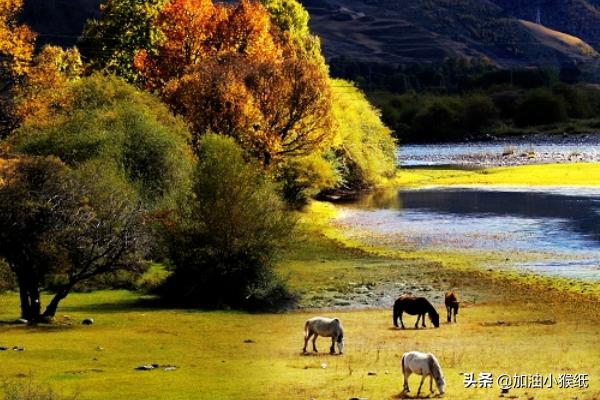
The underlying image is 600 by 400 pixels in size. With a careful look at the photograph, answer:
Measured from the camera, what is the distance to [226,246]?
44.3 m

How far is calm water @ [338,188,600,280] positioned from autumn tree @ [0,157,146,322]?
22127 millimetres

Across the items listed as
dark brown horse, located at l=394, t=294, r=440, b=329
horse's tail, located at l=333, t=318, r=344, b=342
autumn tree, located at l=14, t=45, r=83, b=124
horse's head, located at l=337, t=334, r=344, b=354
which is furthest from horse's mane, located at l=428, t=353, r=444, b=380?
autumn tree, located at l=14, t=45, r=83, b=124

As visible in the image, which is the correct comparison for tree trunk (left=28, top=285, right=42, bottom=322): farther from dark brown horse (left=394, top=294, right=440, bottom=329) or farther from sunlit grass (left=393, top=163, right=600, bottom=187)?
sunlit grass (left=393, top=163, right=600, bottom=187)

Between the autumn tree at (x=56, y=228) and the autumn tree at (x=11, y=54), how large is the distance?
1478 cm

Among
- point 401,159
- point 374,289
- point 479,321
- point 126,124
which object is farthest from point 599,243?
point 401,159

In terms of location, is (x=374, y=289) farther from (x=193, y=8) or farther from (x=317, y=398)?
(x=193, y=8)

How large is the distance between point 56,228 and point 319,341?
34.2 feet

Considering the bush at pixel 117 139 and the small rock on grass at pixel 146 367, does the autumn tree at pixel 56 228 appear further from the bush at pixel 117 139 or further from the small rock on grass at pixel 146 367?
the small rock on grass at pixel 146 367

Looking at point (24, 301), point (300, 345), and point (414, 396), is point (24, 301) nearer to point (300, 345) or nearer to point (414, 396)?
point (300, 345)

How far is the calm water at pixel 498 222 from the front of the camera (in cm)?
5700

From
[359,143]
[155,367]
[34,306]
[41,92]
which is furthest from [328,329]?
[359,143]

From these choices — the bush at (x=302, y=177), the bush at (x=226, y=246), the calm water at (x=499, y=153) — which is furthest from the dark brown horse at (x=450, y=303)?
the calm water at (x=499, y=153)

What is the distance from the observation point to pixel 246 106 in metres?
72.2

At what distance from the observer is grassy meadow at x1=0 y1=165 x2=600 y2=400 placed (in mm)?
25484
